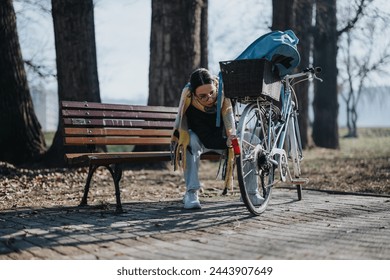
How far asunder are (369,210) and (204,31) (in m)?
8.24

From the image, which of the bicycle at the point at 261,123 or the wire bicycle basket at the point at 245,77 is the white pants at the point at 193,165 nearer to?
the bicycle at the point at 261,123

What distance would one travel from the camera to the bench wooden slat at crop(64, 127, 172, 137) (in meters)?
5.70

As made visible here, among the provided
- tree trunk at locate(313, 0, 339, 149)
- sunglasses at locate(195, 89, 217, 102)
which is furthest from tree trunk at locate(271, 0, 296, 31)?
sunglasses at locate(195, 89, 217, 102)

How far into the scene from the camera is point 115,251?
360 cm

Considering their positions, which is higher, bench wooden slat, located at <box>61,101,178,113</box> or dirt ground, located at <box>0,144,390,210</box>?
bench wooden slat, located at <box>61,101,178,113</box>

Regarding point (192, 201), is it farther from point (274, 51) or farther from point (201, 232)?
point (274, 51)

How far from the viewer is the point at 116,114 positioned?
20.4 feet

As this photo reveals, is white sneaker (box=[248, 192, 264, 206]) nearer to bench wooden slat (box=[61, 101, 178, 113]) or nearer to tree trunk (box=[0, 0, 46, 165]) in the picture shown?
bench wooden slat (box=[61, 101, 178, 113])

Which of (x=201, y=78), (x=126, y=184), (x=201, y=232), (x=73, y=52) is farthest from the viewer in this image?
(x=73, y=52)

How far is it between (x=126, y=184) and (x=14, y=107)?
2.81 meters

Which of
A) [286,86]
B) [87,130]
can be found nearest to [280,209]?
[286,86]

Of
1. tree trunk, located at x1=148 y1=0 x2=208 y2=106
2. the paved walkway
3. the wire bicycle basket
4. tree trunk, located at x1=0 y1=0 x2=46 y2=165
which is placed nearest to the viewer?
the paved walkway

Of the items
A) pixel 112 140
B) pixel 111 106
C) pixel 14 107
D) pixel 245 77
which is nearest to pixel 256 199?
pixel 245 77

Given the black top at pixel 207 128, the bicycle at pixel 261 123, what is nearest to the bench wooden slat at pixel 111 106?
the black top at pixel 207 128
